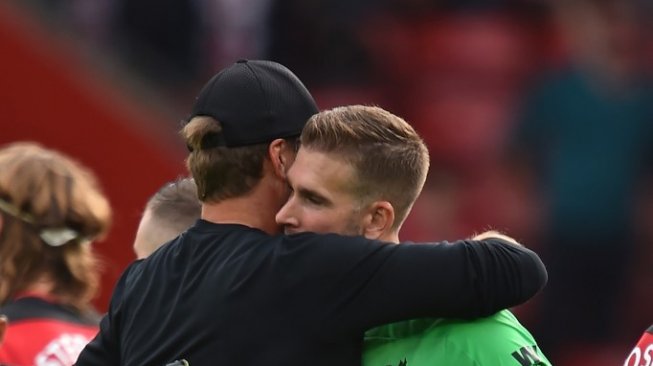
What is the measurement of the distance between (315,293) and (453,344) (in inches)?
11.0

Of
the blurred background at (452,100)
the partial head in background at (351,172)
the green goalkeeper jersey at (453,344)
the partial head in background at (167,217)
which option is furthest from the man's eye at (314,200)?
the blurred background at (452,100)

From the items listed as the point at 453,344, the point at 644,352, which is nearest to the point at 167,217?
the point at 453,344

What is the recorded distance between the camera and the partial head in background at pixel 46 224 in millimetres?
4242

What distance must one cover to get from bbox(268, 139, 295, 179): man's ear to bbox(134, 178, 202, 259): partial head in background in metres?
1.01

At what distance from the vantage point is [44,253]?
4.30 m

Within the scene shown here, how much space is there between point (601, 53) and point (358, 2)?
4.42 ft

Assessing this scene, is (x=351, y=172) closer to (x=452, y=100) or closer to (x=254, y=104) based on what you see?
(x=254, y=104)

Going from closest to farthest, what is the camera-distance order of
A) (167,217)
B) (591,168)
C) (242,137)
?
(242,137) → (167,217) → (591,168)

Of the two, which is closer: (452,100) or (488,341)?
(488,341)

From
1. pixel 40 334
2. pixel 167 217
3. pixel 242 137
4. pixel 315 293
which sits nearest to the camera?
pixel 315 293

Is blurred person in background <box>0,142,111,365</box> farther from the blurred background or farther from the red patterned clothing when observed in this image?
the blurred background

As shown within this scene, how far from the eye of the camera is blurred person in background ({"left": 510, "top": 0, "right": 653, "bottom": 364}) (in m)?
7.66

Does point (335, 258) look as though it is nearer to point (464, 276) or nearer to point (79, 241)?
point (464, 276)

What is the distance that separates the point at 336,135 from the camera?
3000mm
